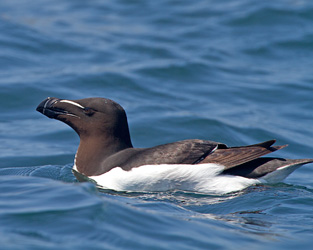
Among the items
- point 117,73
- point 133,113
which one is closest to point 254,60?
point 117,73

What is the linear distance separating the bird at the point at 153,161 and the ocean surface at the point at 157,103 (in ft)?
0.54

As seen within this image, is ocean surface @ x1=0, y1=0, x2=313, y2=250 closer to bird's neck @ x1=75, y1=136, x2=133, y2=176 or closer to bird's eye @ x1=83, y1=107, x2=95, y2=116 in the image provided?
bird's neck @ x1=75, y1=136, x2=133, y2=176

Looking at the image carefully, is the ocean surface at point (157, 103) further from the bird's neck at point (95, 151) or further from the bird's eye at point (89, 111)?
the bird's eye at point (89, 111)

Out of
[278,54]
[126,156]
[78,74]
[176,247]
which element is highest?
[278,54]

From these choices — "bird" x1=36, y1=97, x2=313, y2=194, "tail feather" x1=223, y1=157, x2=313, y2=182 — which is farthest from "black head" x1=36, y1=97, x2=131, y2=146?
"tail feather" x1=223, y1=157, x2=313, y2=182

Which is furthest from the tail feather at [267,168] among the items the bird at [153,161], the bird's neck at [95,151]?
the bird's neck at [95,151]

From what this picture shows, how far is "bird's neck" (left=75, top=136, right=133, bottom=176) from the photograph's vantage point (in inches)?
288

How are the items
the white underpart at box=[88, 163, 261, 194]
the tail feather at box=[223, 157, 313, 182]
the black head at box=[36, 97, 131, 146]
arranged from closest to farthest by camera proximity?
the white underpart at box=[88, 163, 261, 194] < the tail feather at box=[223, 157, 313, 182] < the black head at box=[36, 97, 131, 146]

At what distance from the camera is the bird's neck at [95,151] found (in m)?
7.32

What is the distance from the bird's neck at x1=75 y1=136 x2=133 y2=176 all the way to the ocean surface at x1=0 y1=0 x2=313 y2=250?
23 cm

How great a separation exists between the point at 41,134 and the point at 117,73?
126 inches

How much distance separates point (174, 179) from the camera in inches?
274

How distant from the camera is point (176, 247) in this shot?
16.3 ft

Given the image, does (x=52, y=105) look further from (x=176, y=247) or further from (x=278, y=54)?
(x=278, y=54)
